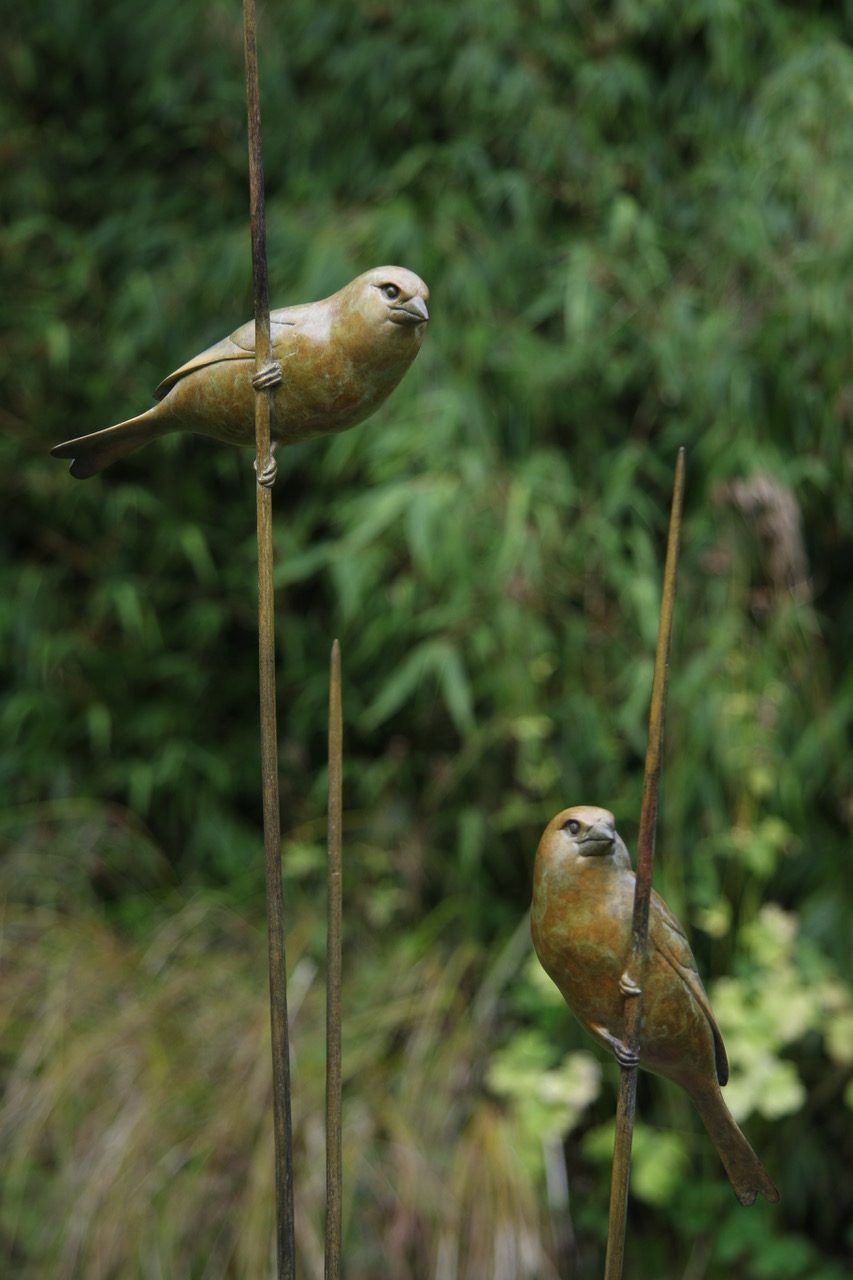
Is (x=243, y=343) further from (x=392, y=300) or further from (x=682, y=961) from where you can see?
(x=682, y=961)

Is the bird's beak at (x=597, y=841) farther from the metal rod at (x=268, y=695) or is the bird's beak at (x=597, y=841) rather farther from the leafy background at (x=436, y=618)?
the leafy background at (x=436, y=618)

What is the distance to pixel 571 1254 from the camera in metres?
1.34

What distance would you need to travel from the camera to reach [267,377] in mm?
424

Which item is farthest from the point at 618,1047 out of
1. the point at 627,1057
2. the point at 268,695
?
the point at 268,695

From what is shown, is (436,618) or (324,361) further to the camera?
(436,618)

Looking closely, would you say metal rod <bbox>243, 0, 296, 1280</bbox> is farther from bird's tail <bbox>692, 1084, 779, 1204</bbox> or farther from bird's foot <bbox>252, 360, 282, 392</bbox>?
bird's tail <bbox>692, 1084, 779, 1204</bbox>

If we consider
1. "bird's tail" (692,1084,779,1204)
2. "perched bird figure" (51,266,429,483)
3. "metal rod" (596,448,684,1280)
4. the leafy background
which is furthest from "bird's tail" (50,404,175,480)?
the leafy background

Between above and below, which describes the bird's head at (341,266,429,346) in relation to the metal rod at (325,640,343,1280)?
above

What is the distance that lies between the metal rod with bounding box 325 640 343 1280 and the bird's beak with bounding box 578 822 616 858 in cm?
8

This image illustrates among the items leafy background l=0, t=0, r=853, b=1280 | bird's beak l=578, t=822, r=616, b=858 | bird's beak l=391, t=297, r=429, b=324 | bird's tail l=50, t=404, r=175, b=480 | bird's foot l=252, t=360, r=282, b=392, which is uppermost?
bird's beak l=391, t=297, r=429, b=324

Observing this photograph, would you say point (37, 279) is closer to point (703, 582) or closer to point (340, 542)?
point (340, 542)

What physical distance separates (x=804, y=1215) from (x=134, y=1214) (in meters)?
0.72

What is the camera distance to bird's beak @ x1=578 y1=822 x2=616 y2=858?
41 cm

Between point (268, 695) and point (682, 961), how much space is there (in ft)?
0.51
